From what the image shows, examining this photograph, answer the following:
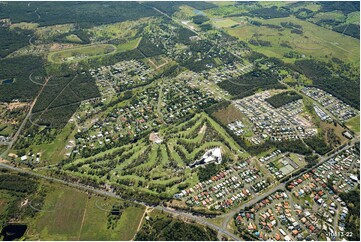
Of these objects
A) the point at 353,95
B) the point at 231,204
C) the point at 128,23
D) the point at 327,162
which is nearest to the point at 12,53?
the point at 128,23

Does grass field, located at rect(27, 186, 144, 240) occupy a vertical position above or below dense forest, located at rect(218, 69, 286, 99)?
below

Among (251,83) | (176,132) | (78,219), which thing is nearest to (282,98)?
(251,83)

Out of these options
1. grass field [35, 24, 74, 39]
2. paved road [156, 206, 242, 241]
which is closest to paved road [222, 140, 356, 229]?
paved road [156, 206, 242, 241]

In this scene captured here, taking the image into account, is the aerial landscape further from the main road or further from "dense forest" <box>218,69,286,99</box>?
"dense forest" <box>218,69,286,99</box>

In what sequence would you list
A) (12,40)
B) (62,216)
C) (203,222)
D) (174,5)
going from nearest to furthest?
1. (203,222)
2. (62,216)
3. (12,40)
4. (174,5)

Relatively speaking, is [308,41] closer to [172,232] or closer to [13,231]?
[172,232]
